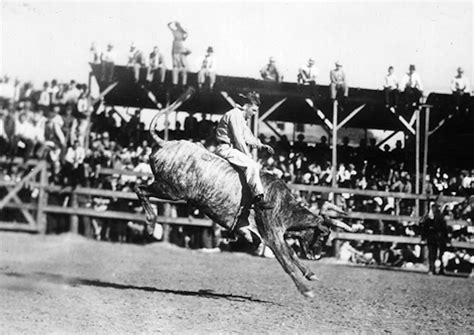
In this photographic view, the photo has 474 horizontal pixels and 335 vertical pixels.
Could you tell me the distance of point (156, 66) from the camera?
1395cm

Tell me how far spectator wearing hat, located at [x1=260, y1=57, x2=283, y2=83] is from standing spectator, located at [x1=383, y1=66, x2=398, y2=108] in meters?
2.87

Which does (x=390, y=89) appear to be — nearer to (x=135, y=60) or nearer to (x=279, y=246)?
(x=135, y=60)

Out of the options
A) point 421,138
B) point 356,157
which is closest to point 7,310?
point 356,157

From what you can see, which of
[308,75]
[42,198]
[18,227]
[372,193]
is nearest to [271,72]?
[308,75]

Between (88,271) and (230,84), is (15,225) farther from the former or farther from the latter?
(230,84)

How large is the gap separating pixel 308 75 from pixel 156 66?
12.1 ft

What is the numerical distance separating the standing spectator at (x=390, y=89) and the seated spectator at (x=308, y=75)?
6.15ft

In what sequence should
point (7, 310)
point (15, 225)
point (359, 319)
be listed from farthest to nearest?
point (15, 225) < point (359, 319) < point (7, 310)

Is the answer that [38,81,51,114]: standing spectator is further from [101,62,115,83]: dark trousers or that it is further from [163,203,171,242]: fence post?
[163,203,171,242]: fence post

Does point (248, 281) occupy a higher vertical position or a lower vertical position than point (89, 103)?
lower

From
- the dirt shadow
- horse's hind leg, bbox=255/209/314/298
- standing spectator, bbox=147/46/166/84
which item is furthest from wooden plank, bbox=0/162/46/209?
horse's hind leg, bbox=255/209/314/298

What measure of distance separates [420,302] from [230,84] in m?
7.10

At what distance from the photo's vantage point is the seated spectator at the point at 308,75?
14.1 meters

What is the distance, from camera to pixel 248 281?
984 centimetres
